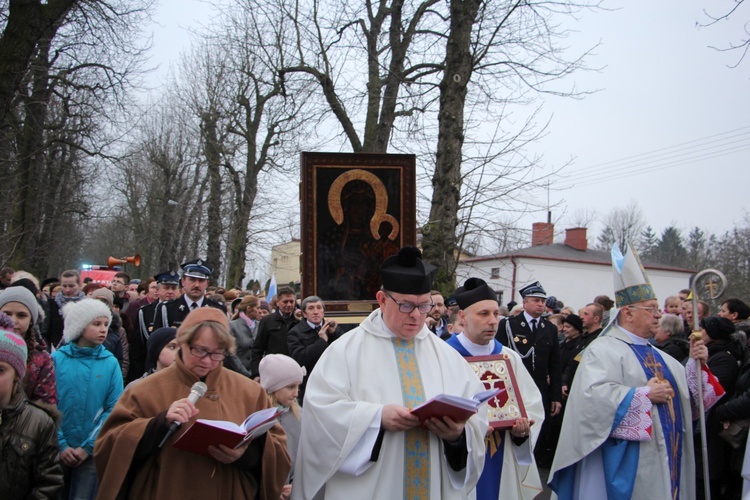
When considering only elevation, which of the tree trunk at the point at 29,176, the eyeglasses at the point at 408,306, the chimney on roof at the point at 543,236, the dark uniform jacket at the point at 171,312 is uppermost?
the tree trunk at the point at 29,176

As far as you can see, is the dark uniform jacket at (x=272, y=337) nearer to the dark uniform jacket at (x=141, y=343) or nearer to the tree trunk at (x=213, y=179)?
the dark uniform jacket at (x=141, y=343)

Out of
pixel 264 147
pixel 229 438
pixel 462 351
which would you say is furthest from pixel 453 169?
pixel 264 147

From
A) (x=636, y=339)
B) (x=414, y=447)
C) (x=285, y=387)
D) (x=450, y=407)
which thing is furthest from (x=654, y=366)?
(x=285, y=387)

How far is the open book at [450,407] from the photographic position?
351cm

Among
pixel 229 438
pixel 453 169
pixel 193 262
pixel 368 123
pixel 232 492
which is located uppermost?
pixel 368 123

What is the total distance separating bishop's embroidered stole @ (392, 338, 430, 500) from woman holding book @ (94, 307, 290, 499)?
2.32 ft

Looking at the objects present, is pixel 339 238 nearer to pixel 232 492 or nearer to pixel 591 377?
pixel 591 377

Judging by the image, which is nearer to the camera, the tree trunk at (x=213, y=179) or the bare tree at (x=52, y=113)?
the bare tree at (x=52, y=113)

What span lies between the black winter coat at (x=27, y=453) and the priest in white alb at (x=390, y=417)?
1.35 m

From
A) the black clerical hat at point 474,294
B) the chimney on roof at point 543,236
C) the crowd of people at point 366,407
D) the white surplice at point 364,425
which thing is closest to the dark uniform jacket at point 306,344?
the crowd of people at point 366,407

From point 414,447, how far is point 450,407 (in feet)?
2.05

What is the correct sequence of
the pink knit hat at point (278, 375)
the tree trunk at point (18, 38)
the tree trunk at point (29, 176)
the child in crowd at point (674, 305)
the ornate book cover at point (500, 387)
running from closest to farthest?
the pink knit hat at point (278, 375) < the ornate book cover at point (500, 387) < the child in crowd at point (674, 305) < the tree trunk at point (18, 38) < the tree trunk at point (29, 176)

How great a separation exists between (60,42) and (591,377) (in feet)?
43.8

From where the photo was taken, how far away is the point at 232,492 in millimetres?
3717
